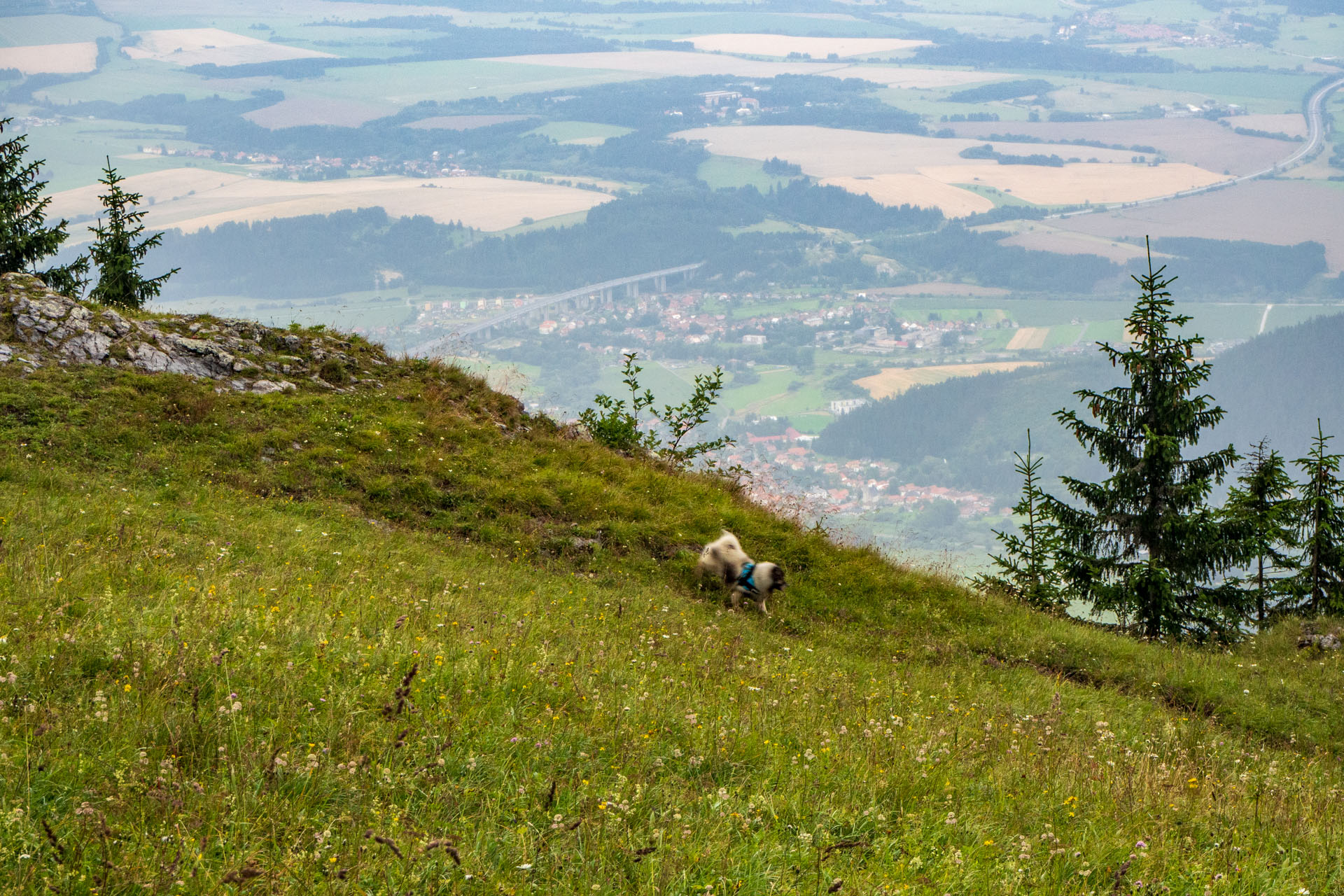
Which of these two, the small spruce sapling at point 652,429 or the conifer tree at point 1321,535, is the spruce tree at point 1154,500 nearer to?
the conifer tree at point 1321,535

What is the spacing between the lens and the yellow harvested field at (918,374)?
159 m

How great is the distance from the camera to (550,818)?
181 inches

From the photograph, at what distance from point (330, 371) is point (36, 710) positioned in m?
16.2

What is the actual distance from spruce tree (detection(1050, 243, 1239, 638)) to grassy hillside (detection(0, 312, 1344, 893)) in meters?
2.97

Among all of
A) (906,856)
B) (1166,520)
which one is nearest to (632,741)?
(906,856)

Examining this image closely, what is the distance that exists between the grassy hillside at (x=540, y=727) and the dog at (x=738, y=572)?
426mm

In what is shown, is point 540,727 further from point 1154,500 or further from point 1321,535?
point 1321,535

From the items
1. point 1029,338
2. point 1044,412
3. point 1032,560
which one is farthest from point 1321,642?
point 1029,338

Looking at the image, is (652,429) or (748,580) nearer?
(748,580)

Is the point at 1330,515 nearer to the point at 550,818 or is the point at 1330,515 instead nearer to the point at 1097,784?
the point at 1097,784

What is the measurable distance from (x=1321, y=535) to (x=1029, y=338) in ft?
614

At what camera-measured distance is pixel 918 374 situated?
552 ft

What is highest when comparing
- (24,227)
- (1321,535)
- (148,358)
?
(24,227)

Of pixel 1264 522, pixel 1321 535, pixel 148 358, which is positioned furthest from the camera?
pixel 148 358
